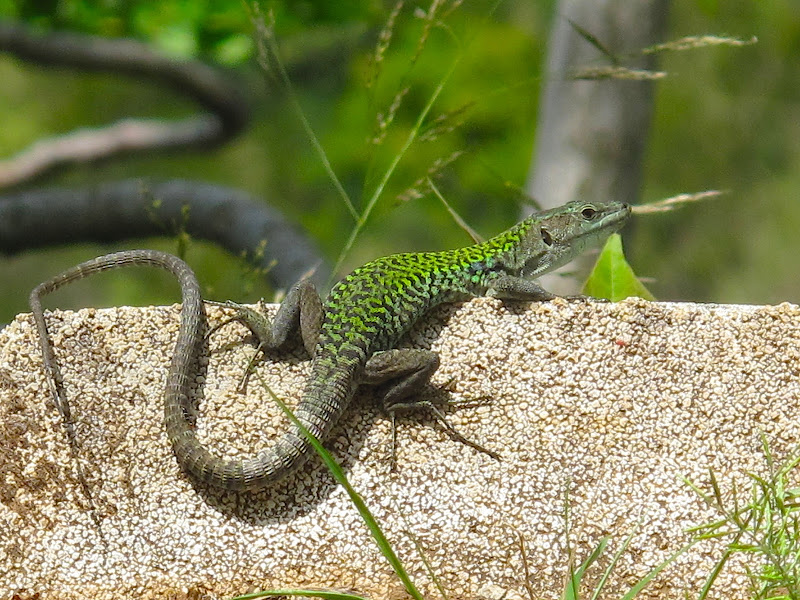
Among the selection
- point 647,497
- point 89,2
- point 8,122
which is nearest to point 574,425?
point 647,497

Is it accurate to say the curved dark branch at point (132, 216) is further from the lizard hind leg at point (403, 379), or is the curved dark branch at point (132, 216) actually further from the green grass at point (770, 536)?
the green grass at point (770, 536)

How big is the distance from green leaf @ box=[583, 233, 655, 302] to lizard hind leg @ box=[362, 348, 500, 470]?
0.88 meters

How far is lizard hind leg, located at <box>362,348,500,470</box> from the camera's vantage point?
114 inches

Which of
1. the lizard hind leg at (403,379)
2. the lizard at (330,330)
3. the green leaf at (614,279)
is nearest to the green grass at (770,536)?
the lizard hind leg at (403,379)

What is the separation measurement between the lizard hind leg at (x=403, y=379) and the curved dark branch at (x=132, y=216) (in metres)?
3.19

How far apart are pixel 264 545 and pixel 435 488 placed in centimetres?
54

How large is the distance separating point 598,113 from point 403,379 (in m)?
4.12

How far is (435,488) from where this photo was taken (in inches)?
110

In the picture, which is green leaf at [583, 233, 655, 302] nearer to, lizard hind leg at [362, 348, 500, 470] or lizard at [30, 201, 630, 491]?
lizard at [30, 201, 630, 491]

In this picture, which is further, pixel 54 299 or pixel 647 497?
pixel 54 299

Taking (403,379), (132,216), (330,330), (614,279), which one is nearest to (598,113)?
(614,279)

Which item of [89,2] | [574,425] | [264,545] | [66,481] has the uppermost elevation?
[89,2]

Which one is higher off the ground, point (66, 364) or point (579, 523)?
point (66, 364)

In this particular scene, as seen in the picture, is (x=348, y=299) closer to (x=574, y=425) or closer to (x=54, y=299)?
(x=574, y=425)
